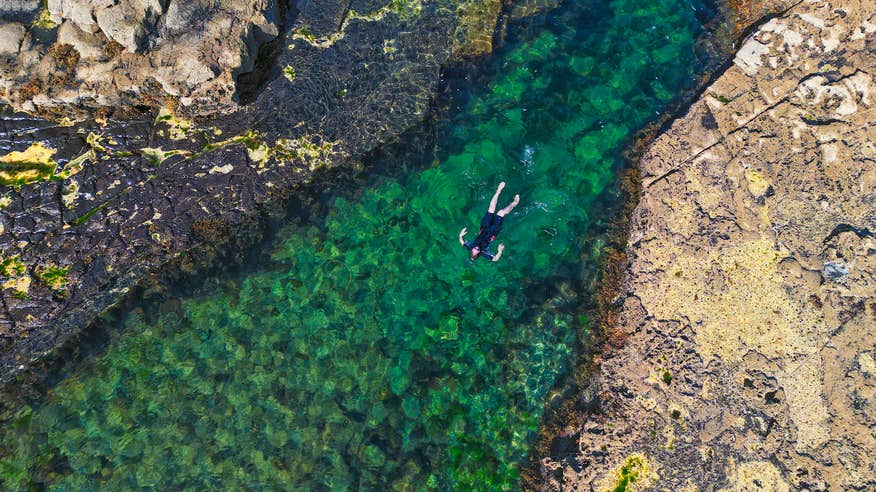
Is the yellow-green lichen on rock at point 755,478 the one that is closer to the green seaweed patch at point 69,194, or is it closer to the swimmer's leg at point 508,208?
the swimmer's leg at point 508,208

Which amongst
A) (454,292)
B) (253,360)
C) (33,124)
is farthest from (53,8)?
(454,292)

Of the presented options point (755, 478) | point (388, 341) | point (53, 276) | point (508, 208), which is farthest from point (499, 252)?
point (53, 276)

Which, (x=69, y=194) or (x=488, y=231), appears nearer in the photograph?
(x=488, y=231)

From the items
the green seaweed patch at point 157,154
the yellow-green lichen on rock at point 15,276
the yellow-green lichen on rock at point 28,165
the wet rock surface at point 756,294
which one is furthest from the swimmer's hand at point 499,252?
the yellow-green lichen on rock at point 28,165

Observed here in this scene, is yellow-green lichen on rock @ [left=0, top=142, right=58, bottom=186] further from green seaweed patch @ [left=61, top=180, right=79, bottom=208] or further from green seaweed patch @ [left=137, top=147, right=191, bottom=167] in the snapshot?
green seaweed patch @ [left=137, top=147, right=191, bottom=167]

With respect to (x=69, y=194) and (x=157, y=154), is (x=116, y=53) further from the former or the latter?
(x=69, y=194)

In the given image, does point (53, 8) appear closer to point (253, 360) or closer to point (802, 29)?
point (253, 360)

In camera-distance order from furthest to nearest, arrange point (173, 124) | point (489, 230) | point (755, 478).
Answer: point (173, 124) < point (489, 230) < point (755, 478)
